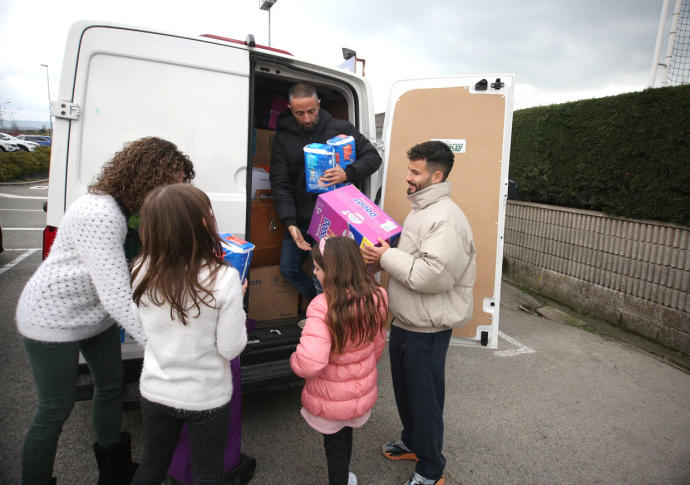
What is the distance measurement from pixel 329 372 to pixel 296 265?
51.7 inches

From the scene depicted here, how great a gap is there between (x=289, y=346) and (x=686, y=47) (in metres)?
5.54

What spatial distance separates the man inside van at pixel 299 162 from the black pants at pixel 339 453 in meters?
1.23

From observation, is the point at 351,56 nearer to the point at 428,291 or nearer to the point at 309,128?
the point at 309,128

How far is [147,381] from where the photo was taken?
1481mm

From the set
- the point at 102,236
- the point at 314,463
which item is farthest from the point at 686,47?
the point at 102,236

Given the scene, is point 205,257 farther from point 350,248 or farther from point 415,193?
point 415,193

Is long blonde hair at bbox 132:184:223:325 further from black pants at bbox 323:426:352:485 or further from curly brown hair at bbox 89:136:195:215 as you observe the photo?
black pants at bbox 323:426:352:485

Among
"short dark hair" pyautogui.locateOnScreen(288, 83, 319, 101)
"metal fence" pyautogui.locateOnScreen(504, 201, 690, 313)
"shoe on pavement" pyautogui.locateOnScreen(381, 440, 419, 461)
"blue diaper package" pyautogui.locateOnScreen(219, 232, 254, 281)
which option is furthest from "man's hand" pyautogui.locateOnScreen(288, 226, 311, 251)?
"metal fence" pyautogui.locateOnScreen(504, 201, 690, 313)

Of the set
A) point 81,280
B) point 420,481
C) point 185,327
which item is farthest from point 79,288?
point 420,481

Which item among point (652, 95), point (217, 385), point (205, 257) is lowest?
point (217, 385)

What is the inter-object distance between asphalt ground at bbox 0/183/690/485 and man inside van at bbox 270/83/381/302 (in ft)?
3.72

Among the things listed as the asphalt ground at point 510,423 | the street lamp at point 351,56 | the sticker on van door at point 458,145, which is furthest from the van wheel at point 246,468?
the street lamp at point 351,56

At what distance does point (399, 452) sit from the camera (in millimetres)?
2385

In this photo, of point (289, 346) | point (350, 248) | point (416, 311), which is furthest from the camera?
point (289, 346)
